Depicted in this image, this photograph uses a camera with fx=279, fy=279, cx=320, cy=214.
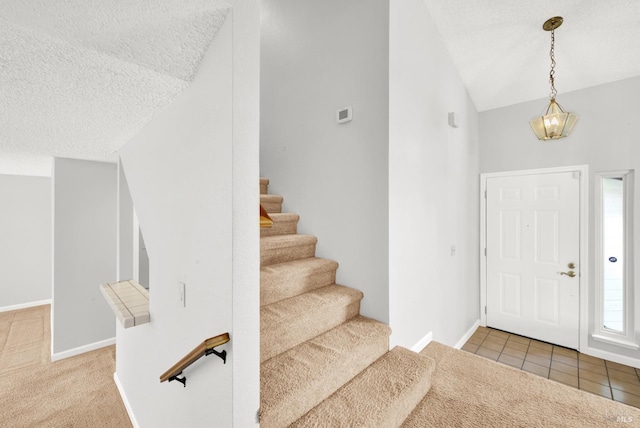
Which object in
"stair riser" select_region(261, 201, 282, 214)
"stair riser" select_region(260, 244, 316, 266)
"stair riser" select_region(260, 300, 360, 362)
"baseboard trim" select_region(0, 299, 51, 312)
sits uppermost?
"stair riser" select_region(261, 201, 282, 214)

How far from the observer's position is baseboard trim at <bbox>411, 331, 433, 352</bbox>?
2164mm

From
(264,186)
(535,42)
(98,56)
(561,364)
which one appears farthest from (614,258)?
(98,56)

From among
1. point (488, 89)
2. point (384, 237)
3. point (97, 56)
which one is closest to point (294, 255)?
point (384, 237)

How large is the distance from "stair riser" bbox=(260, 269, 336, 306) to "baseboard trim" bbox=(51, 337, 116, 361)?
9.86ft

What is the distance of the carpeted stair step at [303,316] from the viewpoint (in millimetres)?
1512

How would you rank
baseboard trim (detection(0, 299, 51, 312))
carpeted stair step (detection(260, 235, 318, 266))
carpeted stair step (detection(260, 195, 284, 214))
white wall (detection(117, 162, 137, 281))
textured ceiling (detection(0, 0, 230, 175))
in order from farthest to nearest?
1. baseboard trim (detection(0, 299, 51, 312))
2. white wall (detection(117, 162, 137, 281))
3. carpeted stair step (detection(260, 195, 284, 214))
4. carpeted stair step (detection(260, 235, 318, 266))
5. textured ceiling (detection(0, 0, 230, 175))

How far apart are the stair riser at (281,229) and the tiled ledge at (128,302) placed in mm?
961

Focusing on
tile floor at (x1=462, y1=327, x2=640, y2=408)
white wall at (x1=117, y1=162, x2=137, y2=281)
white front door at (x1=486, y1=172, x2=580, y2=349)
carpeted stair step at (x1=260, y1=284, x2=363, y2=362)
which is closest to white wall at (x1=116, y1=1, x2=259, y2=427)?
carpeted stair step at (x1=260, y1=284, x2=363, y2=362)

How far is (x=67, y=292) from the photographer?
10.5 feet

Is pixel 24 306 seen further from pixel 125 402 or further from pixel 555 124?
pixel 555 124

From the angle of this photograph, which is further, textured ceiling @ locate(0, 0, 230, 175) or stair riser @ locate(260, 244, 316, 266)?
stair riser @ locate(260, 244, 316, 266)

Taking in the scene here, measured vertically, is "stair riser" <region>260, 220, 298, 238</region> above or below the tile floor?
above

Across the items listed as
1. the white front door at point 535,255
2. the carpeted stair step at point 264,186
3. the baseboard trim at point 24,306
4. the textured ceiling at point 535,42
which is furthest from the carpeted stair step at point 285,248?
the baseboard trim at point 24,306

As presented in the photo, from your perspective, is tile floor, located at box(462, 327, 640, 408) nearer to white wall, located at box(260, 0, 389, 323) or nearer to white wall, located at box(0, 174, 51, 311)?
white wall, located at box(260, 0, 389, 323)
